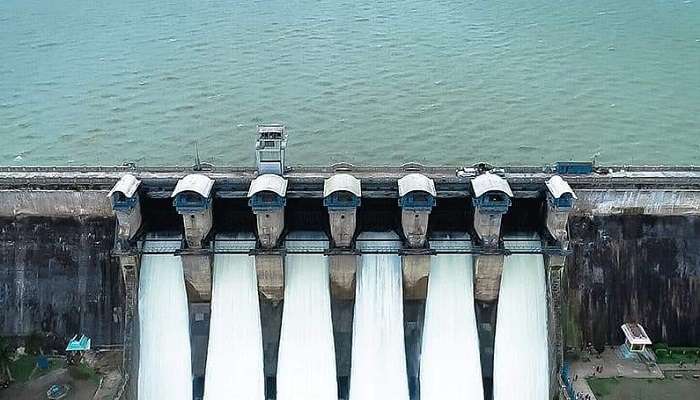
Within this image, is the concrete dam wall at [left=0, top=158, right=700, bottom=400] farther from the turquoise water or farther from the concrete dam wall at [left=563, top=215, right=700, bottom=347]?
the turquoise water

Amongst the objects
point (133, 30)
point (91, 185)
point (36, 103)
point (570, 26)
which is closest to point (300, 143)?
point (91, 185)

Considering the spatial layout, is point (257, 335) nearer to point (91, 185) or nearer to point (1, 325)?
point (91, 185)

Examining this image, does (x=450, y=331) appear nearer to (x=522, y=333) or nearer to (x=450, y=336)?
(x=450, y=336)

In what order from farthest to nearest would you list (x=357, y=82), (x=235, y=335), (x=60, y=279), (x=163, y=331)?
(x=357, y=82), (x=60, y=279), (x=163, y=331), (x=235, y=335)

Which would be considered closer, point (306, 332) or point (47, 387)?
point (47, 387)

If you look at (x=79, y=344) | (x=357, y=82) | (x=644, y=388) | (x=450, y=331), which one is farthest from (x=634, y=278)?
(x=357, y=82)

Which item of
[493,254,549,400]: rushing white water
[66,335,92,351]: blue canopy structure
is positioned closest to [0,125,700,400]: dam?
[493,254,549,400]: rushing white water

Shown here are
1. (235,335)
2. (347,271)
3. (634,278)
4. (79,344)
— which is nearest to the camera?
(235,335)
